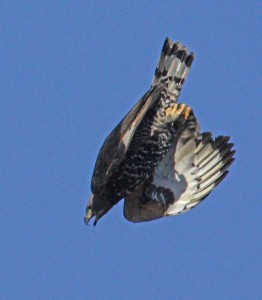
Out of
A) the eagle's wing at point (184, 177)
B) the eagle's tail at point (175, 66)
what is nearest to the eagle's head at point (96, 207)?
the eagle's wing at point (184, 177)

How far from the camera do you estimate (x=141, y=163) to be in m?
22.9

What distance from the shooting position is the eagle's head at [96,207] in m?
22.7

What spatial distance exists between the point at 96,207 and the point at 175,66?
207 centimetres

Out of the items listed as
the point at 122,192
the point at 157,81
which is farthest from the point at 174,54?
the point at 122,192

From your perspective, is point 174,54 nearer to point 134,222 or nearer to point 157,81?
point 157,81

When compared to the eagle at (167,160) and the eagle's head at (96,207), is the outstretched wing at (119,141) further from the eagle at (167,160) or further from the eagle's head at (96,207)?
the eagle's head at (96,207)

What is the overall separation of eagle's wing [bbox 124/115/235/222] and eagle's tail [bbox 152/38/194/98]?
24.6 inches

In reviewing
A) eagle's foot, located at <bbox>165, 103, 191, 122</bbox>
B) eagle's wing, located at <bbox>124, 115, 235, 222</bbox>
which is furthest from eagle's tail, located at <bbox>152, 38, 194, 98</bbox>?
eagle's wing, located at <bbox>124, 115, 235, 222</bbox>

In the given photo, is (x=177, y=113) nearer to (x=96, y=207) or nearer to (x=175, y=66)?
(x=175, y=66)

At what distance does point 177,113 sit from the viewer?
23016 millimetres

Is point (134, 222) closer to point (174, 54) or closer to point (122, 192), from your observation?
point (122, 192)

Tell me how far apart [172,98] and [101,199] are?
1.53m

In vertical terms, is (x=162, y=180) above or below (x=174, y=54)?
below

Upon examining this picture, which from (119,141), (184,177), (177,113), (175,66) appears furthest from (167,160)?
(119,141)
